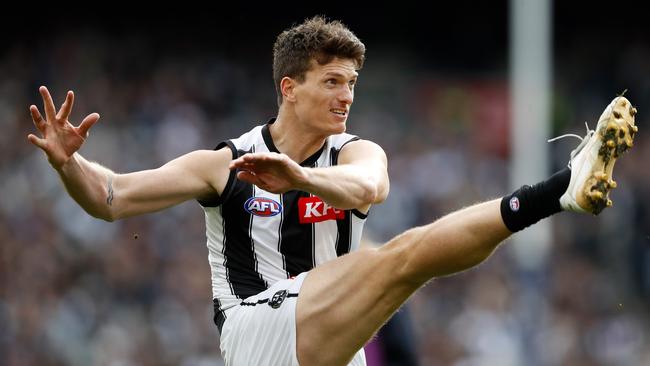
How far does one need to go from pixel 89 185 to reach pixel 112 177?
0.56 ft

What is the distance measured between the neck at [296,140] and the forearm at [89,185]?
0.99 meters

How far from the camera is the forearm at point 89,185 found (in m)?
5.97

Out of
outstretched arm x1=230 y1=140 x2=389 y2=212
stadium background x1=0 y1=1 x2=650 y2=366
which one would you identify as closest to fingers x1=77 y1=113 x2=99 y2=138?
outstretched arm x1=230 y1=140 x2=389 y2=212

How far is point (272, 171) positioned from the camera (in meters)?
5.40

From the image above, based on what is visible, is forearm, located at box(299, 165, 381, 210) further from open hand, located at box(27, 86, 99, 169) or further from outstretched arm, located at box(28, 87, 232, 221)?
open hand, located at box(27, 86, 99, 169)

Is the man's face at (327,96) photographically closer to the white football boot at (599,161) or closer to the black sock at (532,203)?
the black sock at (532,203)

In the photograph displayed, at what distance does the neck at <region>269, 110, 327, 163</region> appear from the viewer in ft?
21.2

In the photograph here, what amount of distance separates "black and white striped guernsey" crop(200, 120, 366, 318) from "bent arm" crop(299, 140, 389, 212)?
0.16 metres

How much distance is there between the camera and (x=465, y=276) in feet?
46.5

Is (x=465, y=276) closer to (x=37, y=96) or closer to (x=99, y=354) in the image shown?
(x=99, y=354)

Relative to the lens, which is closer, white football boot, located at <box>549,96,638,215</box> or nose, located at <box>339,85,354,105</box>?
white football boot, located at <box>549,96,638,215</box>

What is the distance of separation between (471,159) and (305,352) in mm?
9593

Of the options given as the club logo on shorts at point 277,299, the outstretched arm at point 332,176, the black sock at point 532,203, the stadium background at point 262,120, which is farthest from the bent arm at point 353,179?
the stadium background at point 262,120

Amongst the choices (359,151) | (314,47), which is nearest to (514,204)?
(359,151)
